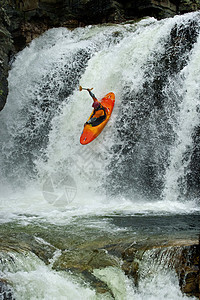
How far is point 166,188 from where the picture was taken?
6395 mm

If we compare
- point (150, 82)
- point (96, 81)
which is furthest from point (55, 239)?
point (96, 81)

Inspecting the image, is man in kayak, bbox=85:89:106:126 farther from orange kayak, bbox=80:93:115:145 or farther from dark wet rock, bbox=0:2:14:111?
dark wet rock, bbox=0:2:14:111

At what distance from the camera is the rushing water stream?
3.15 metres

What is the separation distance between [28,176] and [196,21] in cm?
481

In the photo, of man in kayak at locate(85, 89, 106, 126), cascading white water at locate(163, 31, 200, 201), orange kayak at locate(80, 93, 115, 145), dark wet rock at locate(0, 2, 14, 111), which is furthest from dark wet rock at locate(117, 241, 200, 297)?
dark wet rock at locate(0, 2, 14, 111)

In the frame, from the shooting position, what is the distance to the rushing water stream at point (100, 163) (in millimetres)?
3150

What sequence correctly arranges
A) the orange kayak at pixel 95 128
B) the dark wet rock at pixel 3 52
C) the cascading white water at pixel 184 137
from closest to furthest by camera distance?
1. the cascading white water at pixel 184 137
2. the orange kayak at pixel 95 128
3. the dark wet rock at pixel 3 52

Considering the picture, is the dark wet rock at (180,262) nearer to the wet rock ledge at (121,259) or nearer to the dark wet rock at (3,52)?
the wet rock ledge at (121,259)

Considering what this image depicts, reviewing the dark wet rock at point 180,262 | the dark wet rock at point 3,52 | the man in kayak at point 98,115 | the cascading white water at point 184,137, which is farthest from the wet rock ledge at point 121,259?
the dark wet rock at point 3,52

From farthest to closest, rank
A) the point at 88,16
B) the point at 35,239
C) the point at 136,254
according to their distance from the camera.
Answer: the point at 88,16 → the point at 35,239 → the point at 136,254

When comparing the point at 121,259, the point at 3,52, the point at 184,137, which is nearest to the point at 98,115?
the point at 184,137

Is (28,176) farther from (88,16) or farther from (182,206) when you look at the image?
(88,16)

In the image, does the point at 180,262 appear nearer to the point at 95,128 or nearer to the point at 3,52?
the point at 95,128

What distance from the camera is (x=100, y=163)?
7.16m
